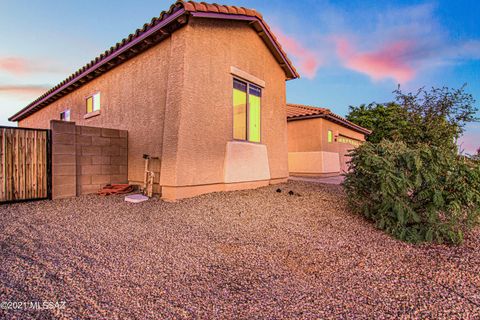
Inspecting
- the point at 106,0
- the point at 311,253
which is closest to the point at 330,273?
the point at 311,253

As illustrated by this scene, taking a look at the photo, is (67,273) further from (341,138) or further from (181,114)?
(341,138)

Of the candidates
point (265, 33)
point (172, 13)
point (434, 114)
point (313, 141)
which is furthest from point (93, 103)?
point (434, 114)

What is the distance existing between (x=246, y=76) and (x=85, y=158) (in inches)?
209

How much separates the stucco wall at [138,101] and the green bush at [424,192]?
5210 mm

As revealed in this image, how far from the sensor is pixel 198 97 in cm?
618

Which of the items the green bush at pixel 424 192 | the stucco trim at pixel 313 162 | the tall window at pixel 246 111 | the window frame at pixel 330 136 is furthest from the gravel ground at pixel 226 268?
the window frame at pixel 330 136

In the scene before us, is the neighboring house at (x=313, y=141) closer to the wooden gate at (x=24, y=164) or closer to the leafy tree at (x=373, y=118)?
the wooden gate at (x=24, y=164)

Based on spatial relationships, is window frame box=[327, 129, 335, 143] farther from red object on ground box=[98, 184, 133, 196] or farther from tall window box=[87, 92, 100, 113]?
tall window box=[87, 92, 100, 113]

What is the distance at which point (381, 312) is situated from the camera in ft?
6.59

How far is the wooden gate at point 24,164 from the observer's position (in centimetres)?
555

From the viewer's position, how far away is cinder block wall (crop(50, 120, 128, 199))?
609 centimetres

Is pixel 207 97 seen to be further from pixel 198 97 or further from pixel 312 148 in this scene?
pixel 312 148

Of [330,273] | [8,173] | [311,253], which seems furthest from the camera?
[8,173]

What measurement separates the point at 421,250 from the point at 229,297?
2997 mm
